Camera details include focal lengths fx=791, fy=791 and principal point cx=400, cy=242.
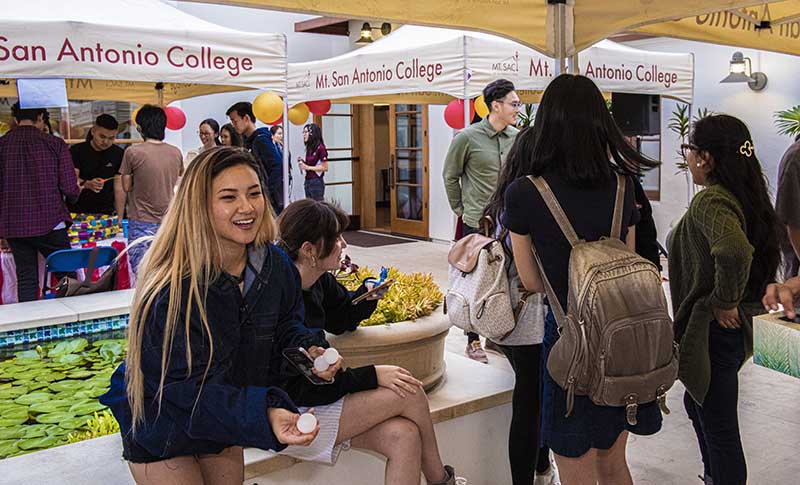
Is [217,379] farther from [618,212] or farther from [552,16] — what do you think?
[552,16]

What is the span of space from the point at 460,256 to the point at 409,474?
807mm

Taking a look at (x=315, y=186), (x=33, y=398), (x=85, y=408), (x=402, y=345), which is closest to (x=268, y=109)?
(x=315, y=186)

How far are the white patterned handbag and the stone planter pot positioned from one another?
0.21m

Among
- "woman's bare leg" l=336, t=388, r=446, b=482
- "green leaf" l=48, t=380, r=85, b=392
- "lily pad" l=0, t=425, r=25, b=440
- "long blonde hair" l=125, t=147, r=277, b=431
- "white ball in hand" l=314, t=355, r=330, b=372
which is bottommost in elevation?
"green leaf" l=48, t=380, r=85, b=392

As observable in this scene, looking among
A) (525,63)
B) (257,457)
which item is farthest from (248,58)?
(257,457)

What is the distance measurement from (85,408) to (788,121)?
7.25 metres

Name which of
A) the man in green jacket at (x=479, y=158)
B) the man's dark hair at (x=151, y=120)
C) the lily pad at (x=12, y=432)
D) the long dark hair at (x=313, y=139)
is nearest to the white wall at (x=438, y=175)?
the long dark hair at (x=313, y=139)

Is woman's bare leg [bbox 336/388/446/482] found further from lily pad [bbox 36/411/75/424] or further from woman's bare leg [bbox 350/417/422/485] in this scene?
lily pad [bbox 36/411/75/424]

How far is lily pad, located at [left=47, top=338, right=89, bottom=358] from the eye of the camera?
4.61m

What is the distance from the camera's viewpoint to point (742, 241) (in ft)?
7.73

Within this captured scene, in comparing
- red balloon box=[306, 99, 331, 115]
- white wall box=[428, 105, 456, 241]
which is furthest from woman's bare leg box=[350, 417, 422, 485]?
white wall box=[428, 105, 456, 241]

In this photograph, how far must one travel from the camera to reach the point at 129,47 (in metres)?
4.82

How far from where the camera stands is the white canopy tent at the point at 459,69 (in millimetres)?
5840

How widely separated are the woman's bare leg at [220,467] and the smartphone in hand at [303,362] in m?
0.27
